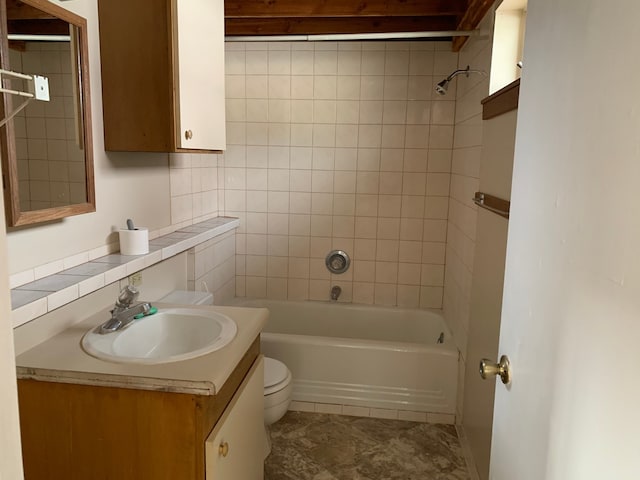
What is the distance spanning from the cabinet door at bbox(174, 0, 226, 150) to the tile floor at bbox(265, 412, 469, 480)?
1525mm

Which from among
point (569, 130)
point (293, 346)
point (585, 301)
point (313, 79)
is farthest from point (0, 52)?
point (313, 79)

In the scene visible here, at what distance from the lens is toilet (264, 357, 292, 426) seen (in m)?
2.22

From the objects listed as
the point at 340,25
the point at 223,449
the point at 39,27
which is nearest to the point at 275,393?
the point at 223,449

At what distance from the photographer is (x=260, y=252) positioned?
3.63m

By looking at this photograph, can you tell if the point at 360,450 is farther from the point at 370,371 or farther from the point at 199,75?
the point at 199,75

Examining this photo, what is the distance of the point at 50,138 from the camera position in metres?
1.54

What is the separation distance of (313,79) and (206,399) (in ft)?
8.58

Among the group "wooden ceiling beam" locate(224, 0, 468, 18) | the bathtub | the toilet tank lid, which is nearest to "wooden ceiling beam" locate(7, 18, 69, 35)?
"wooden ceiling beam" locate(224, 0, 468, 18)

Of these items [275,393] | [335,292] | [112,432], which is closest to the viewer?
[112,432]

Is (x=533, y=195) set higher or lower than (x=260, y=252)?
higher

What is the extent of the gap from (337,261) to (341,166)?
0.69 meters

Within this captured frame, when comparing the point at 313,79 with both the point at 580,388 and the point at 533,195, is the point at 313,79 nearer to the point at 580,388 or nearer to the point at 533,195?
the point at 533,195

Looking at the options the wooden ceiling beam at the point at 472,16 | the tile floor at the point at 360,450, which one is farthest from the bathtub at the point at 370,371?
the wooden ceiling beam at the point at 472,16

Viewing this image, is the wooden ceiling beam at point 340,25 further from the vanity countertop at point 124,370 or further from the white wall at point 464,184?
the vanity countertop at point 124,370
